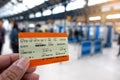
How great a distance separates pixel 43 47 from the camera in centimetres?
58

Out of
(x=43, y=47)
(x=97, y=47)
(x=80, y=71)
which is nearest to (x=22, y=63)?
(x=43, y=47)

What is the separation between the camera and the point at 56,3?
2.95 ft

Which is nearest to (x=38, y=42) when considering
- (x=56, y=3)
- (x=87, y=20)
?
(x=56, y=3)

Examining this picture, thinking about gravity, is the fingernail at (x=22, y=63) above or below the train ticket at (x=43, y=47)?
below

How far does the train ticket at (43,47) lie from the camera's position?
1.76 ft

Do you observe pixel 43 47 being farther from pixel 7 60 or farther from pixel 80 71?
pixel 80 71

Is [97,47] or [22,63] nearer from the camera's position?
[22,63]

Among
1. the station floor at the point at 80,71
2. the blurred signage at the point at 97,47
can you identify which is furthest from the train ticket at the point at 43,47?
the blurred signage at the point at 97,47

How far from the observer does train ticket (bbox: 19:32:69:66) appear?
0.54 m

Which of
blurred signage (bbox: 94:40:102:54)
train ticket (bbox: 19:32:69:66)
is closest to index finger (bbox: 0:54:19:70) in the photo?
train ticket (bbox: 19:32:69:66)

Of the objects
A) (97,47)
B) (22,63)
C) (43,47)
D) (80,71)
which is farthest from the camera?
(97,47)

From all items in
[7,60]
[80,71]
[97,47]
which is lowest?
[80,71]

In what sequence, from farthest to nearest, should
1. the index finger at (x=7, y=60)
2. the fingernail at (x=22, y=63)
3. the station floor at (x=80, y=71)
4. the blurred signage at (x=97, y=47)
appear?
the blurred signage at (x=97, y=47) → the station floor at (x=80, y=71) → the index finger at (x=7, y=60) → the fingernail at (x=22, y=63)

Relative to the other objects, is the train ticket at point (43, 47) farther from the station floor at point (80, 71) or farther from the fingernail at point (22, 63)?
the station floor at point (80, 71)
